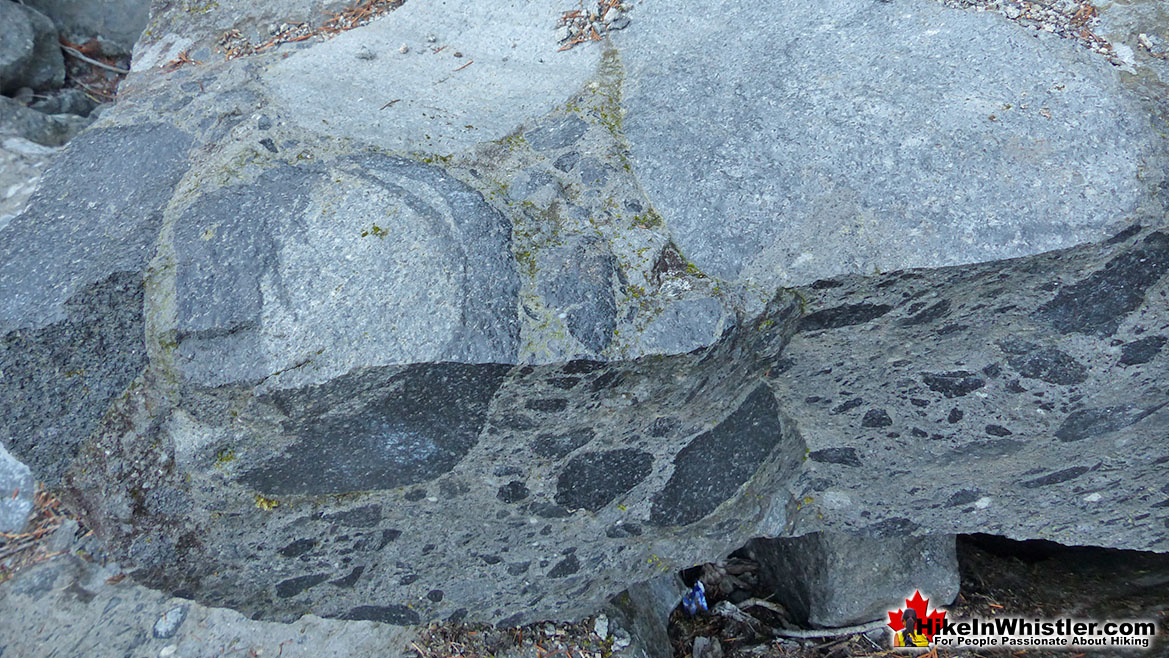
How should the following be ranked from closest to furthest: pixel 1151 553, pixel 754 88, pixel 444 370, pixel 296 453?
1. pixel 444 370
2. pixel 296 453
3. pixel 754 88
4. pixel 1151 553

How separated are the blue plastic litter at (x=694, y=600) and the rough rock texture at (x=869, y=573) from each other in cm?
30

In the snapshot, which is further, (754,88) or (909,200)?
(754,88)

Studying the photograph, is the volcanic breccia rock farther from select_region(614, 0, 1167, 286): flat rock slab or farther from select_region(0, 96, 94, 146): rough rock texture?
select_region(0, 96, 94, 146): rough rock texture

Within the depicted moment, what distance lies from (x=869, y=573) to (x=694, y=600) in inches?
19.9

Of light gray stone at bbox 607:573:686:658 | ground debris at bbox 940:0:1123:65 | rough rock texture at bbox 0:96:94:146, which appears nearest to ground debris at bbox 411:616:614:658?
light gray stone at bbox 607:573:686:658

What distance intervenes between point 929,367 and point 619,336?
0.68m

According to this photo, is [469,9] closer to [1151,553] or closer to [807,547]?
[807,547]

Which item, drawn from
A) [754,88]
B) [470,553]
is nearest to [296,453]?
[470,553]

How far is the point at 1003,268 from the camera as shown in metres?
1.42

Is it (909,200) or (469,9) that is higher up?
(469,9)

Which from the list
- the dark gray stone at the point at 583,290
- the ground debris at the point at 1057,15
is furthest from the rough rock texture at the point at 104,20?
the ground debris at the point at 1057,15

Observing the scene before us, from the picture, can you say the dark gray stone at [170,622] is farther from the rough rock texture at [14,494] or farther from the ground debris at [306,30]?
the ground debris at [306,30]

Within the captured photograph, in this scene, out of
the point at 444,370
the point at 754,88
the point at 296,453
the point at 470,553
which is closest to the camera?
the point at 444,370

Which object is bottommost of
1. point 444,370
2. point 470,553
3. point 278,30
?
point 470,553
